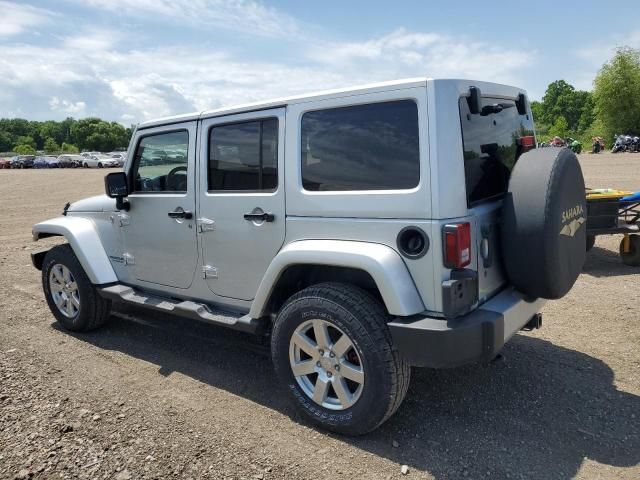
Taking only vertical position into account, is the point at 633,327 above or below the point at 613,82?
below

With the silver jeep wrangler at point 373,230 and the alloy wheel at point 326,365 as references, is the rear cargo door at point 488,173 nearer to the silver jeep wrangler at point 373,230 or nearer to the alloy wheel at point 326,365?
the silver jeep wrangler at point 373,230

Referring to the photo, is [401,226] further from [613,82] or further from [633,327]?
[613,82]

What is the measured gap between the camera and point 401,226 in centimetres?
286

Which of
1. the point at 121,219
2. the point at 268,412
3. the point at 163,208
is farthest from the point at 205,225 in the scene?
the point at 268,412

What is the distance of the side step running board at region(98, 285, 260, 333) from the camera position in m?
3.61

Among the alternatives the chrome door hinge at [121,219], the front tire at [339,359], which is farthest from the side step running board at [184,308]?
the chrome door hinge at [121,219]

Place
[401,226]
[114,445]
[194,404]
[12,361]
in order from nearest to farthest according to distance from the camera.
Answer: [401,226] < [114,445] < [194,404] < [12,361]

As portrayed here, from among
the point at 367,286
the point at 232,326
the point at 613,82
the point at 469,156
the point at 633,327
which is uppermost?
the point at 613,82

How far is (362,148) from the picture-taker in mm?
3062

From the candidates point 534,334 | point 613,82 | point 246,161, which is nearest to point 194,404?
point 246,161

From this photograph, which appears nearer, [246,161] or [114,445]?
A: [114,445]

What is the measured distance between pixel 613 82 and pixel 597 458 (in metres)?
67.4

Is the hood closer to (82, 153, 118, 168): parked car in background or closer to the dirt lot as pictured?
the dirt lot

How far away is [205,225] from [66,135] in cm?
15320
